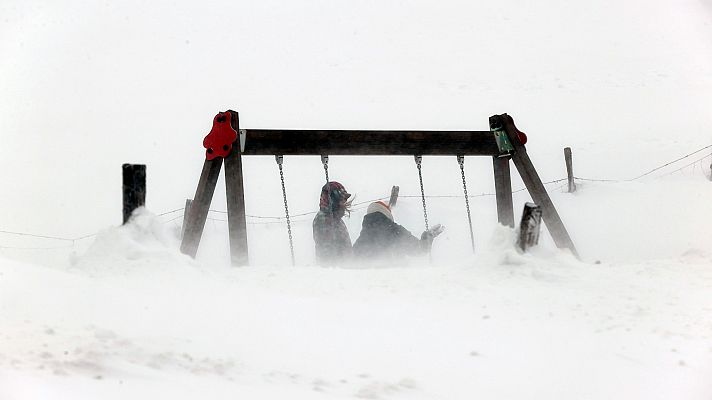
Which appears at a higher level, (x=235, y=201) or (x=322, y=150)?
(x=322, y=150)

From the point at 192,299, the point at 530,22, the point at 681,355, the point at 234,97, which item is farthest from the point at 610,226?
the point at 530,22

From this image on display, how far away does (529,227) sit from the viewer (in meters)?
4.73

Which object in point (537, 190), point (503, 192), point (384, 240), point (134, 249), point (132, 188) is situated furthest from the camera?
point (384, 240)

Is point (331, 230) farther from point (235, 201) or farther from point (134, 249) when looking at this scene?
point (134, 249)

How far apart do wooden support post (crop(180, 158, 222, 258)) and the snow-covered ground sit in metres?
0.56

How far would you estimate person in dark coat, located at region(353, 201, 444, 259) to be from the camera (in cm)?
706

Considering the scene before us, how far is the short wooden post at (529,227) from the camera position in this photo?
4.71 m

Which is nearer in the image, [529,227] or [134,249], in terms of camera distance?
[134,249]

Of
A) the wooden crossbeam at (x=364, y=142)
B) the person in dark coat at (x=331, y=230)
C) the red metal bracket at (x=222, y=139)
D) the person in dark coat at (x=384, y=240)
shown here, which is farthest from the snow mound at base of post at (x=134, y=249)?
the person in dark coat at (x=384, y=240)

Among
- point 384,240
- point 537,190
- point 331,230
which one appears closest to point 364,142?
point 331,230

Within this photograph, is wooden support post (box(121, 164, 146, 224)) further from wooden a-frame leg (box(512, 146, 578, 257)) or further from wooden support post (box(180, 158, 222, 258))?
wooden a-frame leg (box(512, 146, 578, 257))

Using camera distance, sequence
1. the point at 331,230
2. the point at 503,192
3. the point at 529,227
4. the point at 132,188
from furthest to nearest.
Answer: the point at 331,230
the point at 503,192
the point at 529,227
the point at 132,188

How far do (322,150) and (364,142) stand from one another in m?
0.37

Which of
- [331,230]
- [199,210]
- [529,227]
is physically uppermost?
[199,210]
